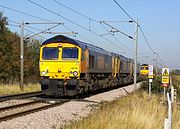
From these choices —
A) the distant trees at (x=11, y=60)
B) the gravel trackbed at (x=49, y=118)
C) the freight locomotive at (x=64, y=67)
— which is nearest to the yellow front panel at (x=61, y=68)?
the freight locomotive at (x=64, y=67)

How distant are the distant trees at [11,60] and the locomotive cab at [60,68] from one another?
1791cm

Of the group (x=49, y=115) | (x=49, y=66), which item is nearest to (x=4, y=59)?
(x=49, y=66)

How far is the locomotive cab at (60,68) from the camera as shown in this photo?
21.4 metres

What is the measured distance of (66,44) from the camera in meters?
22.4

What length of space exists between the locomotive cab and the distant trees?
17.9 m

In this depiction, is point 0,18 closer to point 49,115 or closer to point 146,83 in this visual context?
point 146,83

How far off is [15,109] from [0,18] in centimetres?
2963

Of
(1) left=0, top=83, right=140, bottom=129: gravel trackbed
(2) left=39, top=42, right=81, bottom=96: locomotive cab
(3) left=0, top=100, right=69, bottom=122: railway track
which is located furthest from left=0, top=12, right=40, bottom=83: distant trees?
(1) left=0, top=83, right=140, bottom=129: gravel trackbed

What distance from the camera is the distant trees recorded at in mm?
41219

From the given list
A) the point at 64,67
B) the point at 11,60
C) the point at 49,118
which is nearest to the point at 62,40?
the point at 64,67

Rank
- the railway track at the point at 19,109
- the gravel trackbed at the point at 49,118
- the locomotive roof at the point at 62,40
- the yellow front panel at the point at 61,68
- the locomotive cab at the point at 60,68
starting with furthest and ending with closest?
1. the locomotive roof at the point at 62,40
2. the yellow front panel at the point at 61,68
3. the locomotive cab at the point at 60,68
4. the railway track at the point at 19,109
5. the gravel trackbed at the point at 49,118

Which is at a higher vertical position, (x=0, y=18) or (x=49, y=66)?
(x=0, y=18)

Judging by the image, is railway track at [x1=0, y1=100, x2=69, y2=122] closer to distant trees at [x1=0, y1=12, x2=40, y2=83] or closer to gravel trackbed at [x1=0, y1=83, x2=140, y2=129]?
gravel trackbed at [x1=0, y1=83, x2=140, y2=129]

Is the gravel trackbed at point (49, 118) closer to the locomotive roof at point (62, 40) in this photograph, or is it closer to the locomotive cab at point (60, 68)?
the locomotive cab at point (60, 68)
